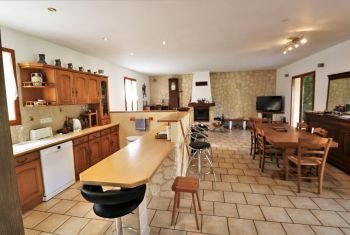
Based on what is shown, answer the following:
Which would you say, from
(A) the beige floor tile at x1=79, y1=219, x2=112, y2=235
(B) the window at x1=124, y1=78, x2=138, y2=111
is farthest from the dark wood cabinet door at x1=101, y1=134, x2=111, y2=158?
(B) the window at x1=124, y1=78, x2=138, y2=111

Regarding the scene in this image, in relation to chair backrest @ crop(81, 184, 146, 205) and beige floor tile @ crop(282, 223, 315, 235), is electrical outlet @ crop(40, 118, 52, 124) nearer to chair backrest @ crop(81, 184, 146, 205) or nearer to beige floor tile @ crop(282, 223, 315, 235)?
chair backrest @ crop(81, 184, 146, 205)

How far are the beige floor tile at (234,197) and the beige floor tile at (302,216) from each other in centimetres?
56

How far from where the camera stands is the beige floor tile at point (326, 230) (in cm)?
199

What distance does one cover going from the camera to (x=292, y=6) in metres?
2.39

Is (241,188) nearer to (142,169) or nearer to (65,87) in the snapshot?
(142,169)

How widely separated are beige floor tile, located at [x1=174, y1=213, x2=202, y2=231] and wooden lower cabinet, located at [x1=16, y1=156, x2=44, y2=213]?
2036 millimetres

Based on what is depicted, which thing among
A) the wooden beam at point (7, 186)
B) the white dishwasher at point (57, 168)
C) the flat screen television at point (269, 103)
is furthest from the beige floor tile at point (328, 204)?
the flat screen television at point (269, 103)

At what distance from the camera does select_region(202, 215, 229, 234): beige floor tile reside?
2.07m

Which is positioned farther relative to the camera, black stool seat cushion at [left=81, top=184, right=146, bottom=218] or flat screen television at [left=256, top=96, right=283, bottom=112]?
flat screen television at [left=256, top=96, right=283, bottom=112]

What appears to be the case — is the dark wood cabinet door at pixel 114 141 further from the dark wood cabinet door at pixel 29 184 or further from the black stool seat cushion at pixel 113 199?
the black stool seat cushion at pixel 113 199

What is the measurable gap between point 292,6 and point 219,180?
2.77m

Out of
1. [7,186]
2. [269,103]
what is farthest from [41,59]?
[269,103]

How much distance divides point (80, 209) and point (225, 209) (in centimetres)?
196

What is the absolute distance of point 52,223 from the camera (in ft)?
7.55
